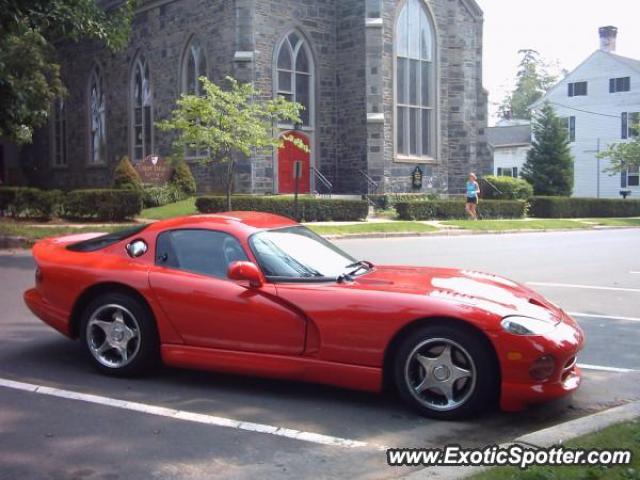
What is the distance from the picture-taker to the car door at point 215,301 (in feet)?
17.7

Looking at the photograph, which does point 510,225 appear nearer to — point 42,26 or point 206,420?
point 42,26

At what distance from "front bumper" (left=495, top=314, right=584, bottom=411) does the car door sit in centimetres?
145

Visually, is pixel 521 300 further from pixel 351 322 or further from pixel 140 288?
pixel 140 288

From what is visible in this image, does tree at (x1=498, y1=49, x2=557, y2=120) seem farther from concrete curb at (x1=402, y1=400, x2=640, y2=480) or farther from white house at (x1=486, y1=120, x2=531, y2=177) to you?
concrete curb at (x1=402, y1=400, x2=640, y2=480)

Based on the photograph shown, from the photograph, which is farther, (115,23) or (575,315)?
(115,23)

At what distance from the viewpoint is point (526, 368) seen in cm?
481

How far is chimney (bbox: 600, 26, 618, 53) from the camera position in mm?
55719

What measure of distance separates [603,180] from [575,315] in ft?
160

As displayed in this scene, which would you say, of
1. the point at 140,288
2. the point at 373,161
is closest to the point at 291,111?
the point at 373,161

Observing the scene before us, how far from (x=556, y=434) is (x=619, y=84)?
54.6m

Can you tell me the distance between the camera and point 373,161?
29109 millimetres

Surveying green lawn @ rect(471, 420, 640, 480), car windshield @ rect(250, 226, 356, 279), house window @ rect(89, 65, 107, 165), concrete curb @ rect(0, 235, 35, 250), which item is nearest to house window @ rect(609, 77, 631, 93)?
house window @ rect(89, 65, 107, 165)

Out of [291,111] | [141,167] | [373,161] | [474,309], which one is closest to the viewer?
→ [474,309]

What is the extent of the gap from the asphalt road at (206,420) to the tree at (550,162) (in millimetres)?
36512
